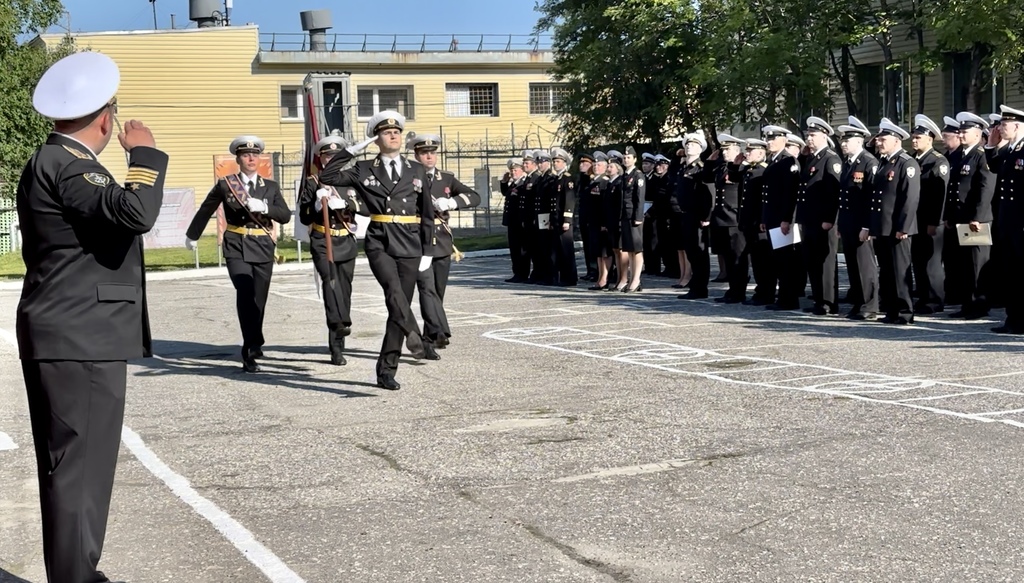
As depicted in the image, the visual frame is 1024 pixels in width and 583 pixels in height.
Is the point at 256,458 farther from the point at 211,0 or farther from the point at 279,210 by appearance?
the point at 211,0

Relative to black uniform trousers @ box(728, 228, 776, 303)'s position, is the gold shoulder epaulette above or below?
above

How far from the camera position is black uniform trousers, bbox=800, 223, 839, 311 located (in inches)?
634

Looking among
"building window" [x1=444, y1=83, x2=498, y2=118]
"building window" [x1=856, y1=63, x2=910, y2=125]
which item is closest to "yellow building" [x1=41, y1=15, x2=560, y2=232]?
"building window" [x1=444, y1=83, x2=498, y2=118]

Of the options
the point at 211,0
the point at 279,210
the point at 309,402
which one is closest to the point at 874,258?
the point at 279,210

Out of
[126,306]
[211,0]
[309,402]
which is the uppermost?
[211,0]

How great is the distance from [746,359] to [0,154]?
93.5ft

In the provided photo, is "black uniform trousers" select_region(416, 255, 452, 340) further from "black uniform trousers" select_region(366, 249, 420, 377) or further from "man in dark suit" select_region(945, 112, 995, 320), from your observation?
"man in dark suit" select_region(945, 112, 995, 320)

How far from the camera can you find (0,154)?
1415 inches

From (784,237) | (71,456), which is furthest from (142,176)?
(784,237)

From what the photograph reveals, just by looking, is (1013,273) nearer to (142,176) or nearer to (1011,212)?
(1011,212)

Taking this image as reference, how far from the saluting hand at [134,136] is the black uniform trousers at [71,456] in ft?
2.69

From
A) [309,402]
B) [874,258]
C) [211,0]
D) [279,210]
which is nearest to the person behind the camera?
[309,402]

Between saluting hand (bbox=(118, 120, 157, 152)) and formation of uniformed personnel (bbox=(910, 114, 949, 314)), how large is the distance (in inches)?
463

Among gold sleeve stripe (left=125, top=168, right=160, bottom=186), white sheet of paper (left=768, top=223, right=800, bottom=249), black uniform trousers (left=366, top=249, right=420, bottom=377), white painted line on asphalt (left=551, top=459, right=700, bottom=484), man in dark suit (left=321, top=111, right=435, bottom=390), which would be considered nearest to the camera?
gold sleeve stripe (left=125, top=168, right=160, bottom=186)
